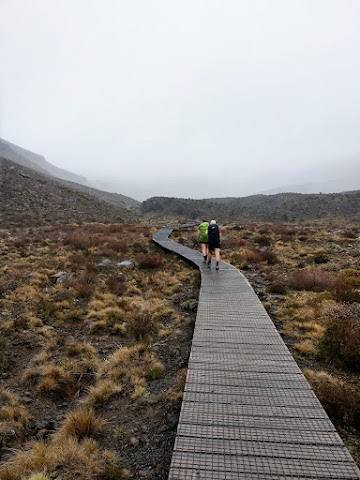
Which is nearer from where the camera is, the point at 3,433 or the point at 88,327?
the point at 3,433

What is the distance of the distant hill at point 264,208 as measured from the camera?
61.0 metres

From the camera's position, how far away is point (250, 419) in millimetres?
4102

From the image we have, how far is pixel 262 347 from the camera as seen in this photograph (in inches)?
242

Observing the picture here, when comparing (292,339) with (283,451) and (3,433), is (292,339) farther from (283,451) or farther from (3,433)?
(3,433)

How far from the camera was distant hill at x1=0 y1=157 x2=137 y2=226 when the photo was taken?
40.6m

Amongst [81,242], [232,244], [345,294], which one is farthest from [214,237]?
[81,242]

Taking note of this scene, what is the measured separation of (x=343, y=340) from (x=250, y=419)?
3639mm

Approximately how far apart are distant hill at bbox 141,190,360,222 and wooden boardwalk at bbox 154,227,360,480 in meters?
52.8

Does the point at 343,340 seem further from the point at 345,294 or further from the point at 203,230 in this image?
the point at 203,230

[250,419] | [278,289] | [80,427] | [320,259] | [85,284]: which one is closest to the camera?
[250,419]

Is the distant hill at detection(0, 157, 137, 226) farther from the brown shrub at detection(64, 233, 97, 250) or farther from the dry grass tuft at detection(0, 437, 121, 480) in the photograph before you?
the dry grass tuft at detection(0, 437, 121, 480)

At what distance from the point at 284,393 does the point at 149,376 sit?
8.72ft

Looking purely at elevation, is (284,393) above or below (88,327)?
above

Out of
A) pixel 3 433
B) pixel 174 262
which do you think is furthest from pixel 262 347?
pixel 174 262
